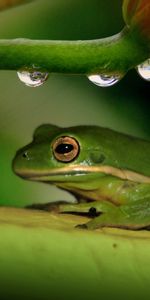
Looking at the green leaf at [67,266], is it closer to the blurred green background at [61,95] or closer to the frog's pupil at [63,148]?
the blurred green background at [61,95]

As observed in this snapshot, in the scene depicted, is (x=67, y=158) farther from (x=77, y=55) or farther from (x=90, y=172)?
(x=77, y=55)

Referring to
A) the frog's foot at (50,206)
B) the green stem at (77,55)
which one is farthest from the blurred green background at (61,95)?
the green stem at (77,55)

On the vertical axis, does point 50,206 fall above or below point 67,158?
below

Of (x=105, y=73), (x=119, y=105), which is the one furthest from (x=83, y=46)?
(x=119, y=105)

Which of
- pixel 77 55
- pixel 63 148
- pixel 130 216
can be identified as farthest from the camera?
pixel 63 148

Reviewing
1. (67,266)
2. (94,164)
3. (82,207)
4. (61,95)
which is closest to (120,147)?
(94,164)
